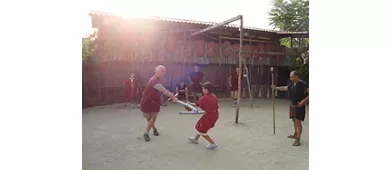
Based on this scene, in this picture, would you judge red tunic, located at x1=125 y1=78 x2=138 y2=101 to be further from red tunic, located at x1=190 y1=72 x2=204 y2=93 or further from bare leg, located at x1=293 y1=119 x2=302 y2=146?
bare leg, located at x1=293 y1=119 x2=302 y2=146

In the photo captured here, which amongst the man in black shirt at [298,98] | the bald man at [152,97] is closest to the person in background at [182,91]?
the bald man at [152,97]

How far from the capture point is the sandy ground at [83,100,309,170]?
10.0ft

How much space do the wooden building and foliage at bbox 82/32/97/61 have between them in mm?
182

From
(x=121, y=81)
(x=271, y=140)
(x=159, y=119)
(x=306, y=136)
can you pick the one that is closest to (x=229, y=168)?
(x=271, y=140)

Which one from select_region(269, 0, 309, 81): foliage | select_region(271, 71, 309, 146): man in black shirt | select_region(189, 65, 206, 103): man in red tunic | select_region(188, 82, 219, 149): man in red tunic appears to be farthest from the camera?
Answer: select_region(269, 0, 309, 81): foliage

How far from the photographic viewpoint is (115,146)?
12.3 feet

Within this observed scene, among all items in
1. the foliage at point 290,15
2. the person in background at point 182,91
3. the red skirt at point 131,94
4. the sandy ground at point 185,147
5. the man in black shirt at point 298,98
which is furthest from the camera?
the foliage at point 290,15

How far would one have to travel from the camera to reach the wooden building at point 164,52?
26.1 feet

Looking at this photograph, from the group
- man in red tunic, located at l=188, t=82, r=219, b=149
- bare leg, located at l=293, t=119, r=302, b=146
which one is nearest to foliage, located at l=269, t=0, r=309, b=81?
bare leg, located at l=293, t=119, r=302, b=146

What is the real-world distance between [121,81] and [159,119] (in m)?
3.17

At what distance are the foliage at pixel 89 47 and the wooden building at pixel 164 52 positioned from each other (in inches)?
7.2

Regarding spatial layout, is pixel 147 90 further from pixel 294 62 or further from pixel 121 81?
pixel 294 62

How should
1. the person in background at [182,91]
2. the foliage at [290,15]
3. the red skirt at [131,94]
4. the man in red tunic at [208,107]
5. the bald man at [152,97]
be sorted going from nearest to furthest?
the man in red tunic at [208,107]
the bald man at [152,97]
the red skirt at [131,94]
the person in background at [182,91]
the foliage at [290,15]

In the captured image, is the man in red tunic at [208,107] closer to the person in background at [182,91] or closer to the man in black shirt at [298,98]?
the man in black shirt at [298,98]
